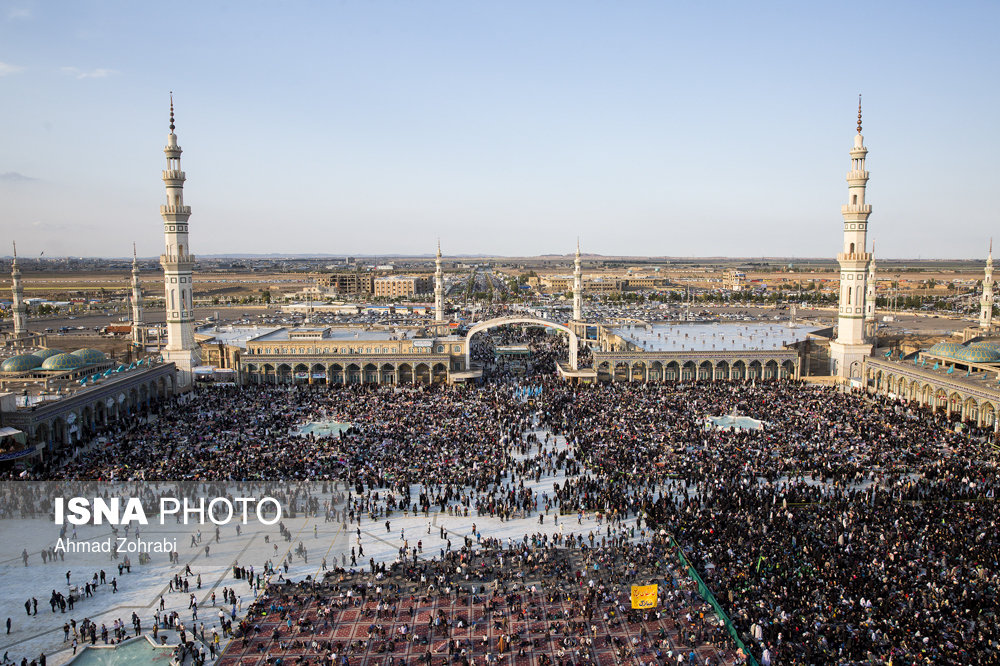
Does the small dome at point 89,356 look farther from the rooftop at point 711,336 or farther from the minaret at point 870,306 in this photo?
the minaret at point 870,306

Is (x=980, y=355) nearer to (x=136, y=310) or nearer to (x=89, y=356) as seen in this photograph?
(x=89, y=356)

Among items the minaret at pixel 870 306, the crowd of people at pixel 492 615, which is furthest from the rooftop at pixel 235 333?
the minaret at pixel 870 306

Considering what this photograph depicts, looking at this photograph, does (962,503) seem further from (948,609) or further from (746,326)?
(746,326)

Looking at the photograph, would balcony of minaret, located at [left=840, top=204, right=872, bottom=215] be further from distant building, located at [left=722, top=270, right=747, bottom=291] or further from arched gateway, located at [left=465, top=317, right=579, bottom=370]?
distant building, located at [left=722, top=270, right=747, bottom=291]

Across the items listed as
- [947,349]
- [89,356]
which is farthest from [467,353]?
[947,349]

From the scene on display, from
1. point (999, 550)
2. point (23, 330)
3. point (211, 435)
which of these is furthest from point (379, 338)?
point (999, 550)

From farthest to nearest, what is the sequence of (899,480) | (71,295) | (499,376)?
(71,295), (499,376), (899,480)

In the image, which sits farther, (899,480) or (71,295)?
(71,295)
